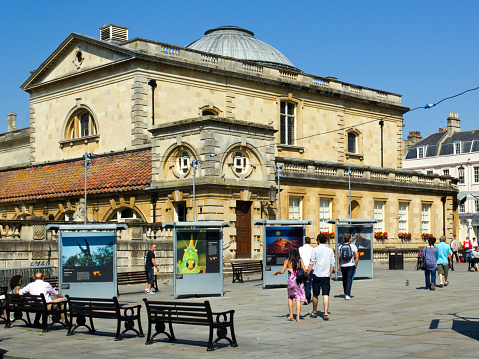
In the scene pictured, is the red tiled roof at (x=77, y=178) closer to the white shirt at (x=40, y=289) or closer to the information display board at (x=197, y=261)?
the information display board at (x=197, y=261)

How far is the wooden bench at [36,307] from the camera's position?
16.5m

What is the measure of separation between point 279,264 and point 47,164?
22.5m

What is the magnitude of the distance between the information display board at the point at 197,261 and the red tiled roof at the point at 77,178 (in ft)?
37.6

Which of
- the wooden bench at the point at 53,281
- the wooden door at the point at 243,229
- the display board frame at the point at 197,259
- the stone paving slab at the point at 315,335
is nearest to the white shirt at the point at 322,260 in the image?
the stone paving slab at the point at 315,335

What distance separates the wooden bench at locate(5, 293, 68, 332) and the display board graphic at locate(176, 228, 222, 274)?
20.5 ft

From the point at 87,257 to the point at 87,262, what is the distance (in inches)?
5.5

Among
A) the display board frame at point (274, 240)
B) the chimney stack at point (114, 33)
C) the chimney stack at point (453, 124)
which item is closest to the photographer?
the display board frame at point (274, 240)

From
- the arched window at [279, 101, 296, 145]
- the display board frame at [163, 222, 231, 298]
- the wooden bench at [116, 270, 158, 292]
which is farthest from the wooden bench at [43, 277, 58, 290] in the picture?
the arched window at [279, 101, 296, 145]

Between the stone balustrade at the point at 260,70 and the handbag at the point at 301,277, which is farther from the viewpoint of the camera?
the stone balustrade at the point at 260,70

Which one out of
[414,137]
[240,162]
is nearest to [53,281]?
[240,162]

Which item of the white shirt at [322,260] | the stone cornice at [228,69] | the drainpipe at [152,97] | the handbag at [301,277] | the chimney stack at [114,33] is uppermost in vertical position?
the chimney stack at [114,33]

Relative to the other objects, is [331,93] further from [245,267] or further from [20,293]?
[20,293]

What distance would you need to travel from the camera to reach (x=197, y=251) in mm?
23219

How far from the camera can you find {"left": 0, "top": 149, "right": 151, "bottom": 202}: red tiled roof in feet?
117
